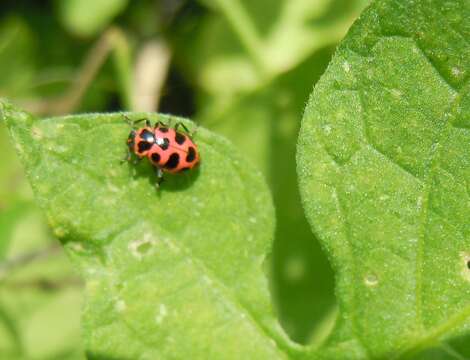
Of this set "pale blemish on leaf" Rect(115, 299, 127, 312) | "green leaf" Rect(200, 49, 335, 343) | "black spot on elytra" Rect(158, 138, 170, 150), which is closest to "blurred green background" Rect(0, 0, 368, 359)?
"green leaf" Rect(200, 49, 335, 343)

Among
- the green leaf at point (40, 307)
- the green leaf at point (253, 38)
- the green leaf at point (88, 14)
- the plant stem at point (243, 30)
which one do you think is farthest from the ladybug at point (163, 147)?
the green leaf at point (88, 14)

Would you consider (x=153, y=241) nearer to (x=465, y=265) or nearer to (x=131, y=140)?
(x=131, y=140)

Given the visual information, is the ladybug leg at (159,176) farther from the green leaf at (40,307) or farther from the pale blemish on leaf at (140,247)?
the green leaf at (40,307)

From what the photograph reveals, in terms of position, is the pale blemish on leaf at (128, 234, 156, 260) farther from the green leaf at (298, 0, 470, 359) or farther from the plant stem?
the plant stem

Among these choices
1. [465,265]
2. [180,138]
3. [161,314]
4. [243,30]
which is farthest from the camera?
[243,30]

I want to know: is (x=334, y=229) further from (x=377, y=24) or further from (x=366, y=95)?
(x=377, y=24)

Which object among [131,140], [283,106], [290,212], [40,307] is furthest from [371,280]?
[40,307]
